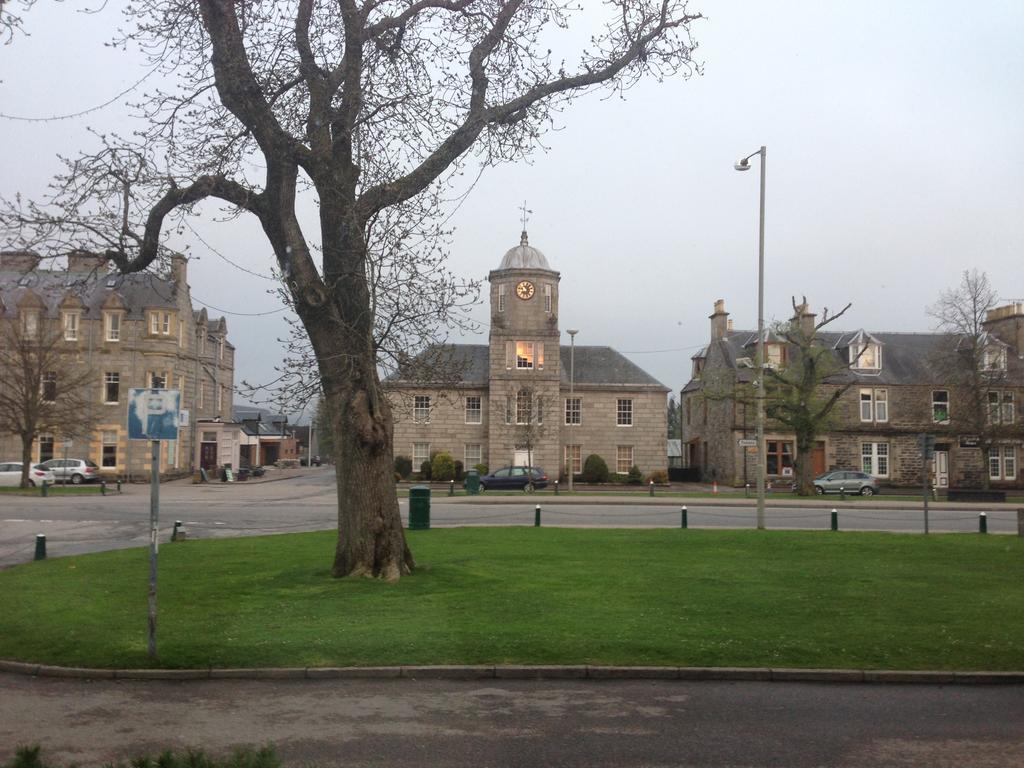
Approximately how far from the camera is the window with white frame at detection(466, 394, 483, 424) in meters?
59.0

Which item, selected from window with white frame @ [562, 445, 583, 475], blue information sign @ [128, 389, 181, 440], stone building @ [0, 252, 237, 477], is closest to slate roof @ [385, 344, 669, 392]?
window with white frame @ [562, 445, 583, 475]

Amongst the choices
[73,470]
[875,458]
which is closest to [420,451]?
[73,470]

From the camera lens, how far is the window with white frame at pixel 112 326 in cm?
5522

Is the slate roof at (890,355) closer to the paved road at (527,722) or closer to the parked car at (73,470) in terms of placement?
the parked car at (73,470)

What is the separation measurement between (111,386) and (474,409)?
2113cm

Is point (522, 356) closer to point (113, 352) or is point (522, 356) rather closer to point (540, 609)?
point (113, 352)

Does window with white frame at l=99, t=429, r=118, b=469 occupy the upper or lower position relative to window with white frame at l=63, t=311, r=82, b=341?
lower

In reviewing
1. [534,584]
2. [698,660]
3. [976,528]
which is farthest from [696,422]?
[698,660]

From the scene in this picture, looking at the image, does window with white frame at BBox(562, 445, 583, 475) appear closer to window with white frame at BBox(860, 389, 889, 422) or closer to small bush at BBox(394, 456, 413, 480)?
small bush at BBox(394, 456, 413, 480)

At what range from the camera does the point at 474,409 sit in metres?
59.2

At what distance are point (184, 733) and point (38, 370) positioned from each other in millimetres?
42446

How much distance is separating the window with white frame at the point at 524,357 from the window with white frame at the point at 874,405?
1999 cm

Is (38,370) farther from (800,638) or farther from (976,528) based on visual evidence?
(800,638)

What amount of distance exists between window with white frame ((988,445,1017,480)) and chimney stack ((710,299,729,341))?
57.0 ft
